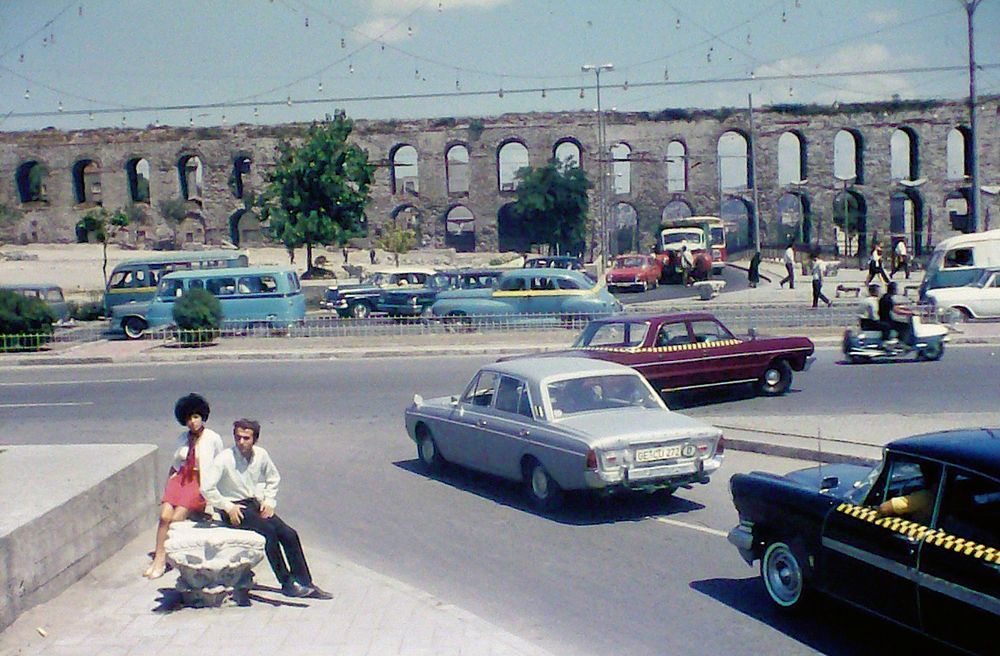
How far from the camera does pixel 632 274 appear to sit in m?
45.4

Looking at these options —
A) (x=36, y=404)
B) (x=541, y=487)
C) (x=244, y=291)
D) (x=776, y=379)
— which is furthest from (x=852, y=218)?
(x=541, y=487)

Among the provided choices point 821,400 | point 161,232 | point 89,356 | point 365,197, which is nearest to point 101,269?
point 365,197

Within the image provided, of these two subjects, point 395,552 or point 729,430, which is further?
point 729,430

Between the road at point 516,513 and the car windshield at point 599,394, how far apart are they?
0.91 meters

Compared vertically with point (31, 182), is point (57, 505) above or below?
below

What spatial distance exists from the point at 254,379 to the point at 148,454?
10482 millimetres

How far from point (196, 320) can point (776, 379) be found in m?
13.9

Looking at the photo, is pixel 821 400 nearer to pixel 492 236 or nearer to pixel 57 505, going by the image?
pixel 57 505

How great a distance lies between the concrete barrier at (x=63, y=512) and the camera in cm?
688

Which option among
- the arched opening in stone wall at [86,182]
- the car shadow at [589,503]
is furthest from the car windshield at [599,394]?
the arched opening in stone wall at [86,182]

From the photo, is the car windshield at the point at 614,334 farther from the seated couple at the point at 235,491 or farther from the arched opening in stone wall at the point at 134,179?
the arched opening in stone wall at the point at 134,179

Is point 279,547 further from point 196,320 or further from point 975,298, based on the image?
point 975,298

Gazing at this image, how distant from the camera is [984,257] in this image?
32469 mm

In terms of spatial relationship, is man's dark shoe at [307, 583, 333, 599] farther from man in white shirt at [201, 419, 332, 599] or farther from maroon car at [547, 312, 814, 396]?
maroon car at [547, 312, 814, 396]
